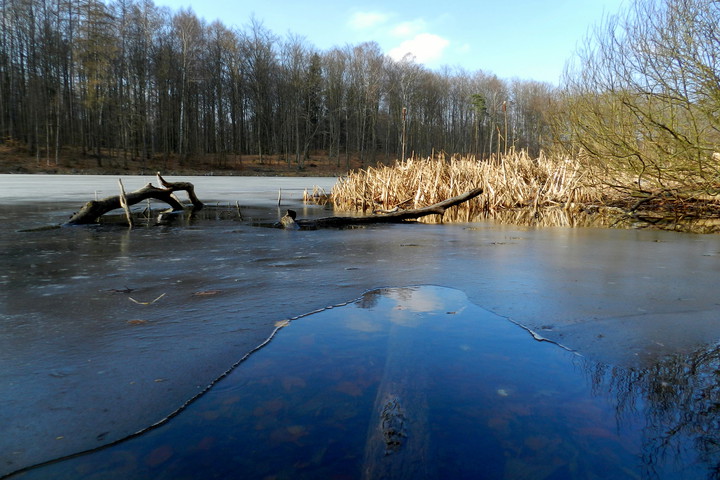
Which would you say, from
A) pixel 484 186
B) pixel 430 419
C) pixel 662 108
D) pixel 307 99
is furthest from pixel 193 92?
pixel 430 419

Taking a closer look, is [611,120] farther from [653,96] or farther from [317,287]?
[317,287]

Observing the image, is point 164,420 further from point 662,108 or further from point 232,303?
point 662,108

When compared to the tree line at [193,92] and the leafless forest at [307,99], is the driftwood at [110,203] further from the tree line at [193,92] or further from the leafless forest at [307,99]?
the tree line at [193,92]

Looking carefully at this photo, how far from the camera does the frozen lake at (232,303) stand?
69.2 inches

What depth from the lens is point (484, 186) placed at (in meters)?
12.0

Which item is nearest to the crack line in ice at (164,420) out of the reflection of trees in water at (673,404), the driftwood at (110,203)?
the reflection of trees in water at (673,404)

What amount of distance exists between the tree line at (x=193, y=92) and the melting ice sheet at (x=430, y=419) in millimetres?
28459

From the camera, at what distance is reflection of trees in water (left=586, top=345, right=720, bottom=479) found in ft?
4.63

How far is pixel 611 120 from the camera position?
24.9ft

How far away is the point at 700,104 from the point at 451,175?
6.00 m

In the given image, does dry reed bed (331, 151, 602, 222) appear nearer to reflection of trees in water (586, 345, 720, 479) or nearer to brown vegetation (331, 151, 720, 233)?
brown vegetation (331, 151, 720, 233)

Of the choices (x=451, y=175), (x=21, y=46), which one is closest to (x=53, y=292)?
(x=451, y=175)

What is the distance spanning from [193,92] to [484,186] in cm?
4043

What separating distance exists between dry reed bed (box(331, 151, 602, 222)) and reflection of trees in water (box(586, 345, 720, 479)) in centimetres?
855
